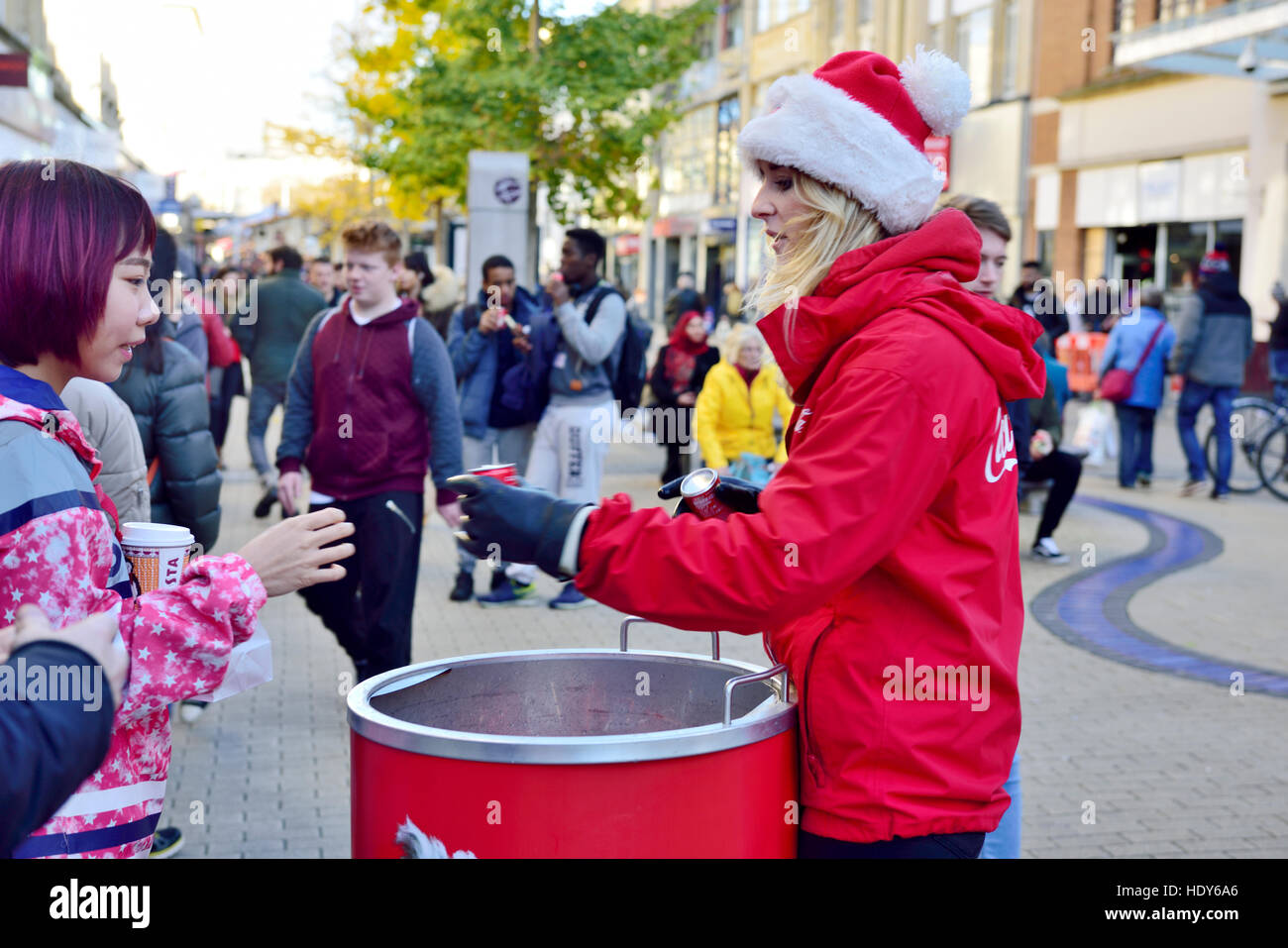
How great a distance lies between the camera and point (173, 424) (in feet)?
16.4

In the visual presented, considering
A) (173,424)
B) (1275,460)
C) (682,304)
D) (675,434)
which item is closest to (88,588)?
(173,424)

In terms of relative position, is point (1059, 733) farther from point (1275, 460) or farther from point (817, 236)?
point (1275, 460)

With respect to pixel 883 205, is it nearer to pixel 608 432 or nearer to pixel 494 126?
pixel 608 432

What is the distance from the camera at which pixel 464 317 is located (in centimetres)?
867

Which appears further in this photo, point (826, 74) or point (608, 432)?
point (608, 432)

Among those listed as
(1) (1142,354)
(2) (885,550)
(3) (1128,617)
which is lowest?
(3) (1128,617)

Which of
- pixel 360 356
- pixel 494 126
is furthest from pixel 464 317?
pixel 494 126

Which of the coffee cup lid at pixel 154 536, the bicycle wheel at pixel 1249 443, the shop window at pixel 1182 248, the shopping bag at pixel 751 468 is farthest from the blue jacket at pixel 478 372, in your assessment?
the shop window at pixel 1182 248

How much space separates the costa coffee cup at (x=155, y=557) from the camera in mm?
2109

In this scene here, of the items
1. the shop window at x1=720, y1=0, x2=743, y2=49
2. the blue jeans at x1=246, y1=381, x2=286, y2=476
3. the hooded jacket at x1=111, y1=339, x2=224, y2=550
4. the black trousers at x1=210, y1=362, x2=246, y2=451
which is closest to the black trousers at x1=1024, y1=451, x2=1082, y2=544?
the blue jeans at x1=246, y1=381, x2=286, y2=476

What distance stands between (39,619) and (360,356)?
4134 millimetres

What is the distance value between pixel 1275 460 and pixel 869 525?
40.0 ft

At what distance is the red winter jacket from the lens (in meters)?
1.90
